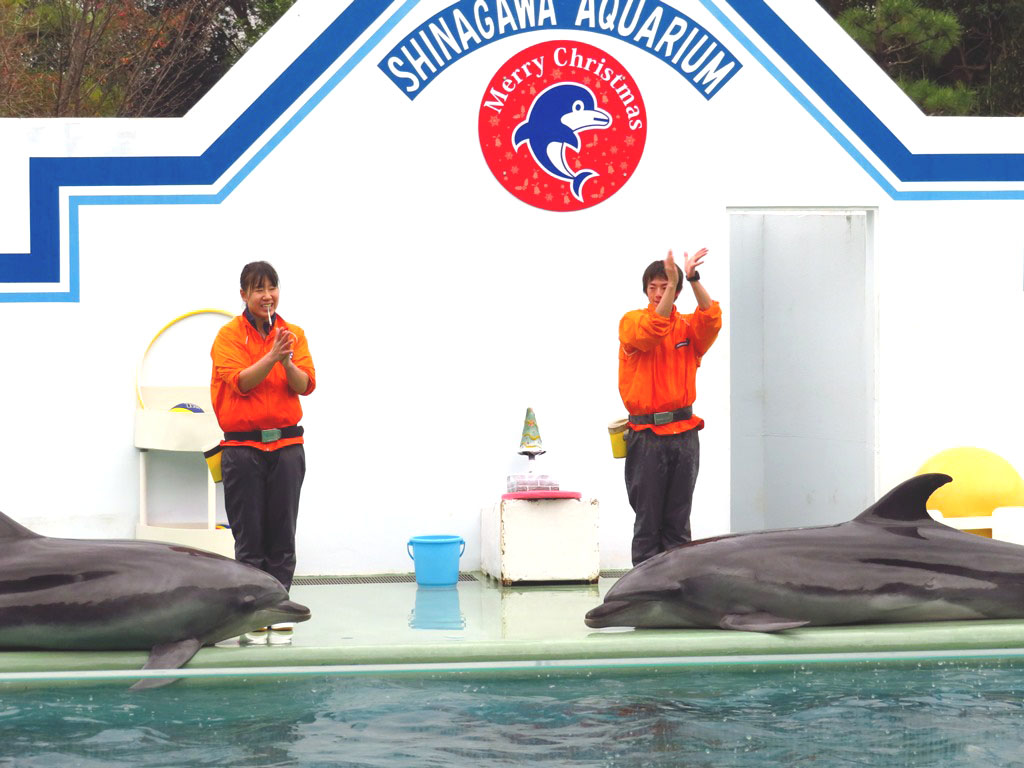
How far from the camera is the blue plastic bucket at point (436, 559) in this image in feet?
28.5

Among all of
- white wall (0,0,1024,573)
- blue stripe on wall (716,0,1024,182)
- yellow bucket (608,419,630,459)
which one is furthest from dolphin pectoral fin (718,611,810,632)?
blue stripe on wall (716,0,1024,182)

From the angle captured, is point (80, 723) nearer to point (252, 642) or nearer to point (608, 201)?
point (252, 642)

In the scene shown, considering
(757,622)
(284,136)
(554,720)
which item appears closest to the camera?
(554,720)

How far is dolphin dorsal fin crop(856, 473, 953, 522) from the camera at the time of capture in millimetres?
7137

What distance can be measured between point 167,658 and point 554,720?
1.78 meters

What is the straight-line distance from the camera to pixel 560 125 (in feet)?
29.9

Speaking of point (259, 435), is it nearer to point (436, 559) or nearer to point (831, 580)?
point (436, 559)

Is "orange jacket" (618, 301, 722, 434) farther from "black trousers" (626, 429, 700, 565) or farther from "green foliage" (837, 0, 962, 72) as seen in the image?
"green foliage" (837, 0, 962, 72)

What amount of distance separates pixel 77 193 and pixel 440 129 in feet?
7.27

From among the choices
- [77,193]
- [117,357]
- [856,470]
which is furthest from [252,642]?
[856,470]

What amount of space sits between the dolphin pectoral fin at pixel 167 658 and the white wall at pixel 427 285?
246 cm

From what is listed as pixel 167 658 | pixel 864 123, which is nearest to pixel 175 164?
pixel 167 658

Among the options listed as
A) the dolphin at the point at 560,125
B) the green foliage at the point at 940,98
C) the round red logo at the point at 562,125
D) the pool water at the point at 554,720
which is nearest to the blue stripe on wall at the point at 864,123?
the round red logo at the point at 562,125

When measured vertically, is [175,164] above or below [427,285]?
above
